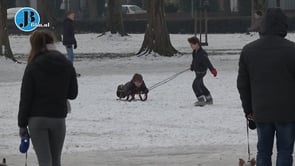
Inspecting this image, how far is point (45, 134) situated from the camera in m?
8.74

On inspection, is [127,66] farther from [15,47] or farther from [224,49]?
[15,47]

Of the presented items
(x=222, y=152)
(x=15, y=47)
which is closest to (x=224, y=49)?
(x=15, y=47)

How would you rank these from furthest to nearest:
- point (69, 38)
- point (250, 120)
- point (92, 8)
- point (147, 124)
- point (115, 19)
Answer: point (92, 8), point (115, 19), point (69, 38), point (147, 124), point (250, 120)

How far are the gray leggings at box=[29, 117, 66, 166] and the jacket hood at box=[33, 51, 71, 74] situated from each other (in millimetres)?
455

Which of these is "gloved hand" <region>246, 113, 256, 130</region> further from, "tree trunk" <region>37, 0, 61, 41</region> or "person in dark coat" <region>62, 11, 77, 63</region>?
"tree trunk" <region>37, 0, 61, 41</region>

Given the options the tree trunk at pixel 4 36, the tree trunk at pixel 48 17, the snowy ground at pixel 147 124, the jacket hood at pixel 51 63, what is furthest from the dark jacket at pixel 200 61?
the tree trunk at pixel 48 17

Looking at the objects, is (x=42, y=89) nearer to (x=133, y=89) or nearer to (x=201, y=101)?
(x=201, y=101)

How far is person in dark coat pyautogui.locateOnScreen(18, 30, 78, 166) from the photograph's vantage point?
8.71 m

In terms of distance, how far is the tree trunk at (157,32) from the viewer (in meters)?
33.9

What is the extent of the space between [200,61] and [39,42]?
390 inches

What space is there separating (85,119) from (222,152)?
450 centimetres

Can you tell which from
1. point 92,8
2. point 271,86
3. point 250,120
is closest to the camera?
point 271,86
